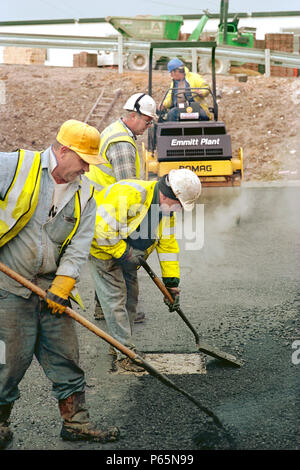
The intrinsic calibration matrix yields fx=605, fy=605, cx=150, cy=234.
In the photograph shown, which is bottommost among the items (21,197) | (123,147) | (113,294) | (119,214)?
(113,294)

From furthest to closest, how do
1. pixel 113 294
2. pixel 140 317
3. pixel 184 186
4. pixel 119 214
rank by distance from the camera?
pixel 140 317 → pixel 113 294 → pixel 119 214 → pixel 184 186

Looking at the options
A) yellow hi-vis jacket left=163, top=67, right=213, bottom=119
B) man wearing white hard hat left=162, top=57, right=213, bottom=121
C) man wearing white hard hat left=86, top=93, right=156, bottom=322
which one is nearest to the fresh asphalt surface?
man wearing white hard hat left=86, top=93, right=156, bottom=322

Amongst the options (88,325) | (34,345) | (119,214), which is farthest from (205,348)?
(34,345)

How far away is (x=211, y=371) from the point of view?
4773mm

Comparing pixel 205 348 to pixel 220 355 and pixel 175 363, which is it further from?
pixel 175 363

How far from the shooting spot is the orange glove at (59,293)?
3.46 metres

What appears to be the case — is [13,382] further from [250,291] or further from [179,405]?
[250,291]

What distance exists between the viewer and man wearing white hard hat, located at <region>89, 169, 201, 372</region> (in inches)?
174

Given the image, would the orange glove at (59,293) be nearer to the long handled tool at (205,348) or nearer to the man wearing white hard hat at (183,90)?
the long handled tool at (205,348)

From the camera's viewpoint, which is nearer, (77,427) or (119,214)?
(77,427)

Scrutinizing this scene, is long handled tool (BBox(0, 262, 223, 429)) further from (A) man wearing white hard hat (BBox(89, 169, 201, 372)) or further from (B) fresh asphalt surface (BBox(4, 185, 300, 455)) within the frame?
(A) man wearing white hard hat (BBox(89, 169, 201, 372))

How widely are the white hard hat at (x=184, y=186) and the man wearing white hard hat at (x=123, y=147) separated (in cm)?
128

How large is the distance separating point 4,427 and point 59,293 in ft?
2.86

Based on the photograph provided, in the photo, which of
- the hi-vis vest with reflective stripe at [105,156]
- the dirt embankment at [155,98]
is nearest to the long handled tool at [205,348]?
the hi-vis vest with reflective stripe at [105,156]
